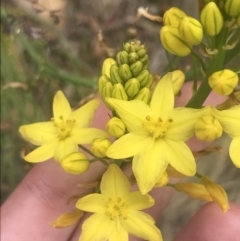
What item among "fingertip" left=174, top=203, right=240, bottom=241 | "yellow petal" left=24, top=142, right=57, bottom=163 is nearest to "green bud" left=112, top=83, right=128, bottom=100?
"yellow petal" left=24, top=142, right=57, bottom=163

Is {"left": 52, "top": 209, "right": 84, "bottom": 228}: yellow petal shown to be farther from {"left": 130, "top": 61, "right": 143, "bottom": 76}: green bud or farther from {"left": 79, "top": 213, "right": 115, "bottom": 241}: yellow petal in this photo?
{"left": 130, "top": 61, "right": 143, "bottom": 76}: green bud

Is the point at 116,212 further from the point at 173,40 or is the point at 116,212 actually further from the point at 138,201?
the point at 173,40

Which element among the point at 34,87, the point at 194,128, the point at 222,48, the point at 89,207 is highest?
the point at 222,48

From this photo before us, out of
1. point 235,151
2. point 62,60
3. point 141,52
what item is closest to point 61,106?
point 141,52

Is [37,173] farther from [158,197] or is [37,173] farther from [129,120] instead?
[129,120]

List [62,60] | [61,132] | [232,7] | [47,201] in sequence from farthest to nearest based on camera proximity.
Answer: [62,60] < [47,201] < [61,132] < [232,7]

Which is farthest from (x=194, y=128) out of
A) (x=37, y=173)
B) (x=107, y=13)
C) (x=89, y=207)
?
(x=107, y=13)

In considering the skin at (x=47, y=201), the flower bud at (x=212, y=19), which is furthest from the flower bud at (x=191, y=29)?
the skin at (x=47, y=201)

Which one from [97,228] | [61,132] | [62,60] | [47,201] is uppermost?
[61,132]
